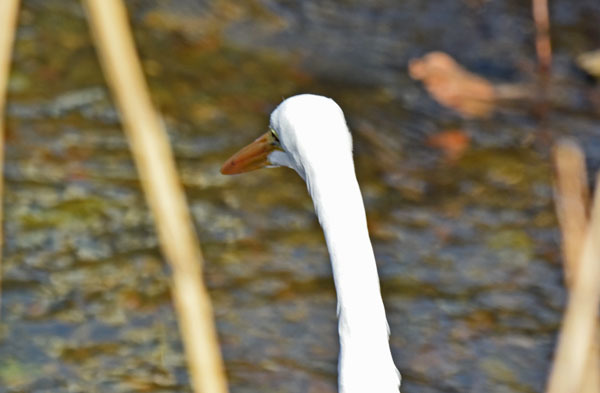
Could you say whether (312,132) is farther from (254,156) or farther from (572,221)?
(572,221)

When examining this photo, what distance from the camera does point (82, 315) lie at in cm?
346

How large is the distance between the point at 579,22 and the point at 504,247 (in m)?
2.01

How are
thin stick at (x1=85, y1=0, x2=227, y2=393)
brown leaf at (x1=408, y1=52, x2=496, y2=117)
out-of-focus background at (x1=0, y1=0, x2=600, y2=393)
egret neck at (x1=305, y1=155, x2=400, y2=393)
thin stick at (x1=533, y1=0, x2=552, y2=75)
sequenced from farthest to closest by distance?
1. thin stick at (x1=533, y1=0, x2=552, y2=75)
2. brown leaf at (x1=408, y1=52, x2=496, y2=117)
3. out-of-focus background at (x1=0, y1=0, x2=600, y2=393)
4. egret neck at (x1=305, y1=155, x2=400, y2=393)
5. thin stick at (x1=85, y1=0, x2=227, y2=393)

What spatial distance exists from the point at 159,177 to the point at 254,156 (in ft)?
4.88

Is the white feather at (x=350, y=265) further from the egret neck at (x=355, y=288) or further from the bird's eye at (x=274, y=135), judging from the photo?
the bird's eye at (x=274, y=135)

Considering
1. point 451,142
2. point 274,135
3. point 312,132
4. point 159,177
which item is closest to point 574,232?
point 159,177

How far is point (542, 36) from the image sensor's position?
524 cm

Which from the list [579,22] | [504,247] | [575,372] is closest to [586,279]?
[575,372]

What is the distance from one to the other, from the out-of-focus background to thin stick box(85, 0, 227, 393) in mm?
2344

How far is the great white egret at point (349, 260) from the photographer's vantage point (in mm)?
1841

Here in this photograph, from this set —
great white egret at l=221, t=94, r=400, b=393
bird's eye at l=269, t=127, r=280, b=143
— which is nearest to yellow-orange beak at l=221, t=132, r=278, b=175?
bird's eye at l=269, t=127, r=280, b=143

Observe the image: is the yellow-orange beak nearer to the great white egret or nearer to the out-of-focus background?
the great white egret

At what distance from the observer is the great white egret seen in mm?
1841

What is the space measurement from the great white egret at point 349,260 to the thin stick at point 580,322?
804 millimetres
